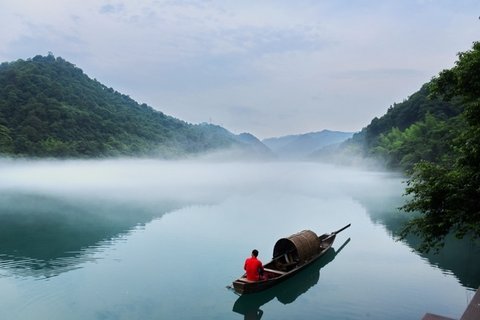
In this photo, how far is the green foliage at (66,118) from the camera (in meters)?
92.1

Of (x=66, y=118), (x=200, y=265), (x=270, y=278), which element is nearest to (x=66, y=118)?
(x=66, y=118)

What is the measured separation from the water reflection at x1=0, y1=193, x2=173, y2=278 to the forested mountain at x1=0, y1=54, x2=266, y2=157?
155ft

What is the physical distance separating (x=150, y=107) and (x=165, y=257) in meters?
173

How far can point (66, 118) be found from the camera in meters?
105

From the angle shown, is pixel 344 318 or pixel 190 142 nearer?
pixel 344 318

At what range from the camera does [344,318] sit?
15.0 metres

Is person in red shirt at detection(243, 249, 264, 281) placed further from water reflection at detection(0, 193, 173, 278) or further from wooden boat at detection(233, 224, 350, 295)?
water reflection at detection(0, 193, 173, 278)

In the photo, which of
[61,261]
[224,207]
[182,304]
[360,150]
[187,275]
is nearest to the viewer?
[182,304]

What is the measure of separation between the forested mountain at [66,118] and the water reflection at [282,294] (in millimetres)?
82745

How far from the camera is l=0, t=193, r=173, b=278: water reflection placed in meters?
22.2

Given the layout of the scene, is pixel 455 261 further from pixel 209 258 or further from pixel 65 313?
pixel 65 313

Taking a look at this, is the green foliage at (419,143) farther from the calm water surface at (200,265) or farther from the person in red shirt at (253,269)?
the person in red shirt at (253,269)

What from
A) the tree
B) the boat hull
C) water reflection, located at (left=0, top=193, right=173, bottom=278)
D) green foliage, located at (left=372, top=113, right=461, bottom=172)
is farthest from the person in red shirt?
green foliage, located at (left=372, top=113, right=461, bottom=172)

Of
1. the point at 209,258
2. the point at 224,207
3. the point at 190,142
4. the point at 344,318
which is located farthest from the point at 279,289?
the point at 190,142
